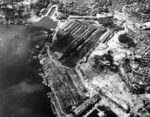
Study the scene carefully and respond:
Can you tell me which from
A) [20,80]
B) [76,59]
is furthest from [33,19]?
[20,80]

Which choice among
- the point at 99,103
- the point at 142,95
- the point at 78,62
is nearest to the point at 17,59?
the point at 78,62

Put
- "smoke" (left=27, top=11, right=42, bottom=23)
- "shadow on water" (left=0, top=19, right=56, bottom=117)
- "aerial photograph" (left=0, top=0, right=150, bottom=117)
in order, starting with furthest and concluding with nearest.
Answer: "smoke" (left=27, top=11, right=42, bottom=23) → "shadow on water" (left=0, top=19, right=56, bottom=117) → "aerial photograph" (left=0, top=0, right=150, bottom=117)

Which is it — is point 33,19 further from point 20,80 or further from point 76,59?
point 20,80

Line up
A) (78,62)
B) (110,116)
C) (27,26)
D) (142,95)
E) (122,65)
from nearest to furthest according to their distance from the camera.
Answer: (110,116) < (142,95) < (122,65) < (78,62) < (27,26)

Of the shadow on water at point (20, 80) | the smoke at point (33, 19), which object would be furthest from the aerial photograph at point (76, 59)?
the smoke at point (33, 19)

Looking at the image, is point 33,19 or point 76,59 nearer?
point 76,59

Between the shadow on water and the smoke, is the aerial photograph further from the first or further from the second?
the smoke

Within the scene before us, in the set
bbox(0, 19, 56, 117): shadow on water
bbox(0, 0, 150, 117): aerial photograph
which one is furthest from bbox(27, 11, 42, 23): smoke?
bbox(0, 19, 56, 117): shadow on water

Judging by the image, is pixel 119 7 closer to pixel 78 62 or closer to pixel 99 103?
pixel 78 62
